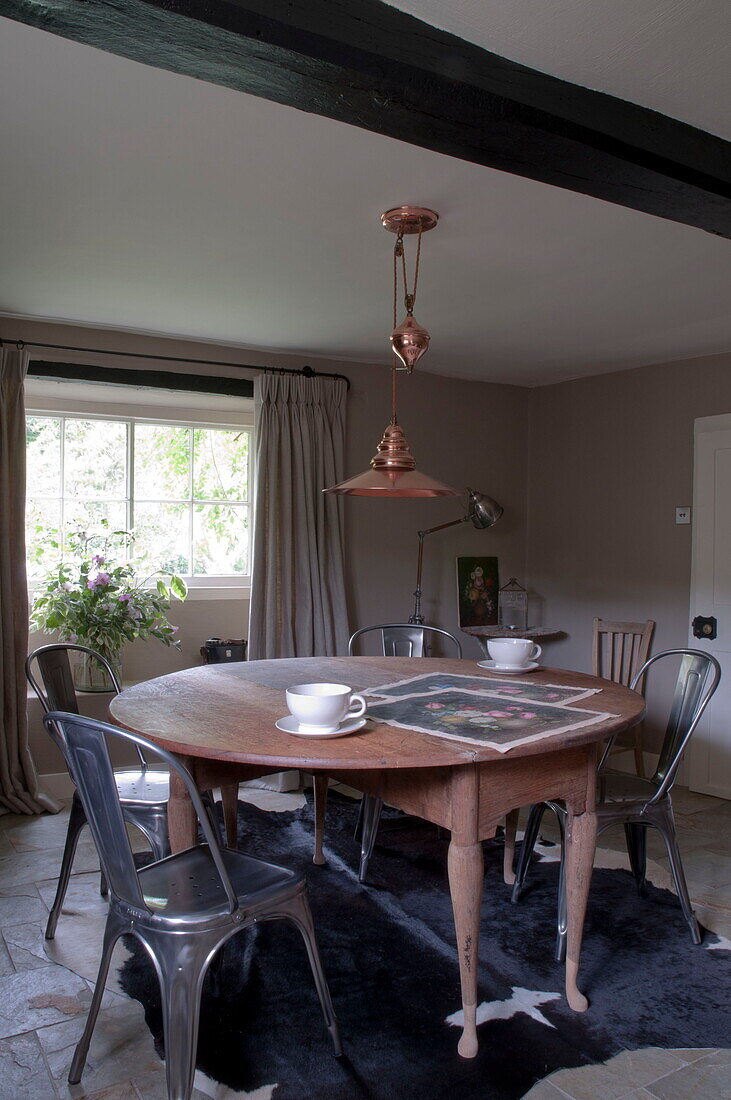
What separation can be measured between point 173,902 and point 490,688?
112 cm

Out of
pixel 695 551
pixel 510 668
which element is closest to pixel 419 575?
pixel 695 551

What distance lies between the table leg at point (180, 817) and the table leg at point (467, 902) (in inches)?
25.9

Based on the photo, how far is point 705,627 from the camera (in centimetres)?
414

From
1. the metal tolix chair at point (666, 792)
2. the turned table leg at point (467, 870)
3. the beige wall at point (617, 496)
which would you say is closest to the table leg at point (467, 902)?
the turned table leg at point (467, 870)

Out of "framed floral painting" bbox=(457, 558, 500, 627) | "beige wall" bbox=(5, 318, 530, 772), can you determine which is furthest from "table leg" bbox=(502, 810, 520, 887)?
"framed floral painting" bbox=(457, 558, 500, 627)

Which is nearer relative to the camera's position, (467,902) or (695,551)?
(467,902)

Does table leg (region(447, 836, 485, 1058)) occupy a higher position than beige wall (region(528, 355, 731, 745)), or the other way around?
beige wall (region(528, 355, 731, 745))

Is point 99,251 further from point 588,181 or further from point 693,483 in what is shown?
point 693,483

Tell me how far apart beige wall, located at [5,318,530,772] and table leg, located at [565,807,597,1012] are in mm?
2471

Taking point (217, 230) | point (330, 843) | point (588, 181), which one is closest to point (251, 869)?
point (330, 843)

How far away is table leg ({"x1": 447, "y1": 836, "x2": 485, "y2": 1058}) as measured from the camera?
1.85 metres

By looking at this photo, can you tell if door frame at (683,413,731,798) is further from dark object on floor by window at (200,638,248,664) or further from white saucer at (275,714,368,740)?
white saucer at (275,714,368,740)

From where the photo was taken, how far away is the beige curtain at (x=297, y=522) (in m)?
4.11

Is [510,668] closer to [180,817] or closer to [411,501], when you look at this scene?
[180,817]
